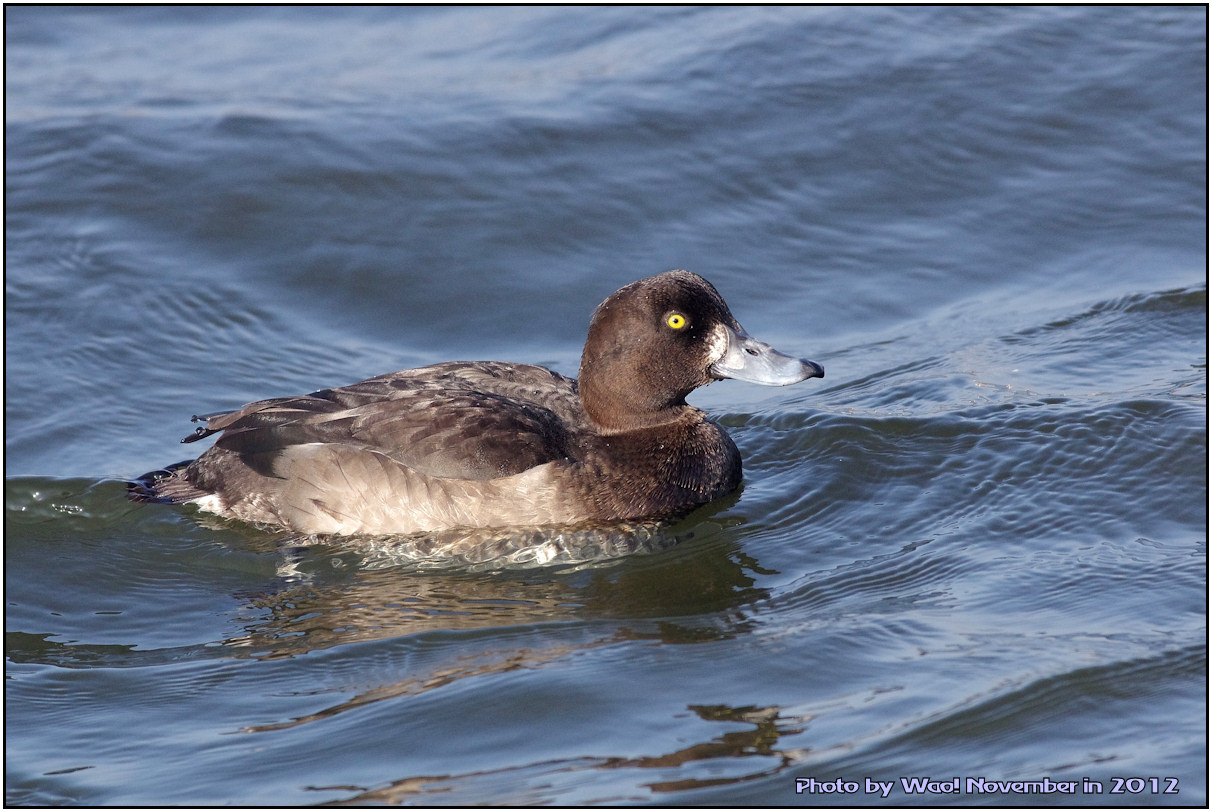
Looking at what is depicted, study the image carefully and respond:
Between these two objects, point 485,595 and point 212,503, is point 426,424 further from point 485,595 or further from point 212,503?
point 212,503

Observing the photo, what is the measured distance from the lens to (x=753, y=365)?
23.7 ft

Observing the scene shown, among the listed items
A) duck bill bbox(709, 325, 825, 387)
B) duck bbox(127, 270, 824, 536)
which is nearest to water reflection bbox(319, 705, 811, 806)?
duck bbox(127, 270, 824, 536)

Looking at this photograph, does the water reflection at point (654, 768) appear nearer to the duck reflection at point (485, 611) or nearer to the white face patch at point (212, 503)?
the duck reflection at point (485, 611)

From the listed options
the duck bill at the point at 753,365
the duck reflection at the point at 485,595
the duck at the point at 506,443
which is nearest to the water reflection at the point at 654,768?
the duck reflection at the point at 485,595

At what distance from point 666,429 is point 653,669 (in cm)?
203

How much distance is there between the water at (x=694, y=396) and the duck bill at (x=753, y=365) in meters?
0.71

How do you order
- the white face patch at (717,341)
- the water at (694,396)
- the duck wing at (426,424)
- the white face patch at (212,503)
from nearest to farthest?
the water at (694,396)
the duck wing at (426,424)
the white face patch at (717,341)
the white face patch at (212,503)

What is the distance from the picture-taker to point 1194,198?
37.0ft

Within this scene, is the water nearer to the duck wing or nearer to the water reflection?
the water reflection

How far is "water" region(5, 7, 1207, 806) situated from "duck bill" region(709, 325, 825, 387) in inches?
27.8

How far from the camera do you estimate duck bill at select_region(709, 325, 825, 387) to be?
7.20 meters

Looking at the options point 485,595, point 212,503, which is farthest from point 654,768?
point 212,503

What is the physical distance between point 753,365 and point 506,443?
55.9 inches

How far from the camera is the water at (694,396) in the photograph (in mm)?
5172
